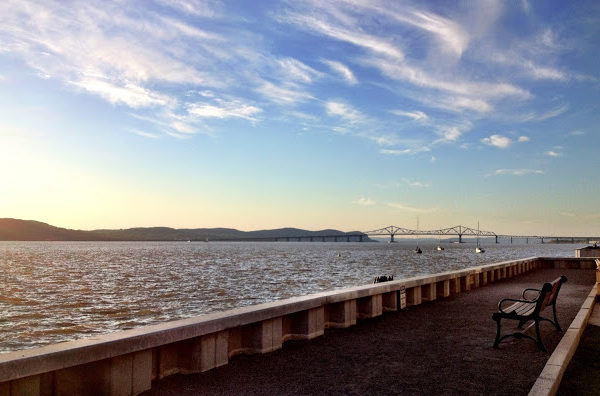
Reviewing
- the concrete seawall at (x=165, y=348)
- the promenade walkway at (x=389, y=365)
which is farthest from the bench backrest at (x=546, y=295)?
the concrete seawall at (x=165, y=348)

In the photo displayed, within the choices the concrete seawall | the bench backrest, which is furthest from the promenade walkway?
the bench backrest

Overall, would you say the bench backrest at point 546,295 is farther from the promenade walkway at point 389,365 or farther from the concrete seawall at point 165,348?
the concrete seawall at point 165,348

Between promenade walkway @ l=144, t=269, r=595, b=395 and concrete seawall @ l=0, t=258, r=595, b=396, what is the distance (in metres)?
0.23

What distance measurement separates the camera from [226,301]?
32906 millimetres

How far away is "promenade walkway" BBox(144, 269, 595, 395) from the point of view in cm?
661

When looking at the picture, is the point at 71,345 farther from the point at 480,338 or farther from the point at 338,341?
the point at 480,338

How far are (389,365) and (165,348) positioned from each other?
3161 mm

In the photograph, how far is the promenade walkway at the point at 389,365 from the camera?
661cm

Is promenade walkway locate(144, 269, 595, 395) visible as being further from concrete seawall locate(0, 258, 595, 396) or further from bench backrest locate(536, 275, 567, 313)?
bench backrest locate(536, 275, 567, 313)

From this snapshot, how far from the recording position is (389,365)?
304 inches

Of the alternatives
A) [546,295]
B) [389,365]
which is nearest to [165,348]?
[389,365]

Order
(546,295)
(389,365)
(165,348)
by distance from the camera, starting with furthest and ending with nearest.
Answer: (546,295)
(389,365)
(165,348)

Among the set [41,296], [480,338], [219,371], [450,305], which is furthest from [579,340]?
[41,296]

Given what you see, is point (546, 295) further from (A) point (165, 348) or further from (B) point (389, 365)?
(A) point (165, 348)
